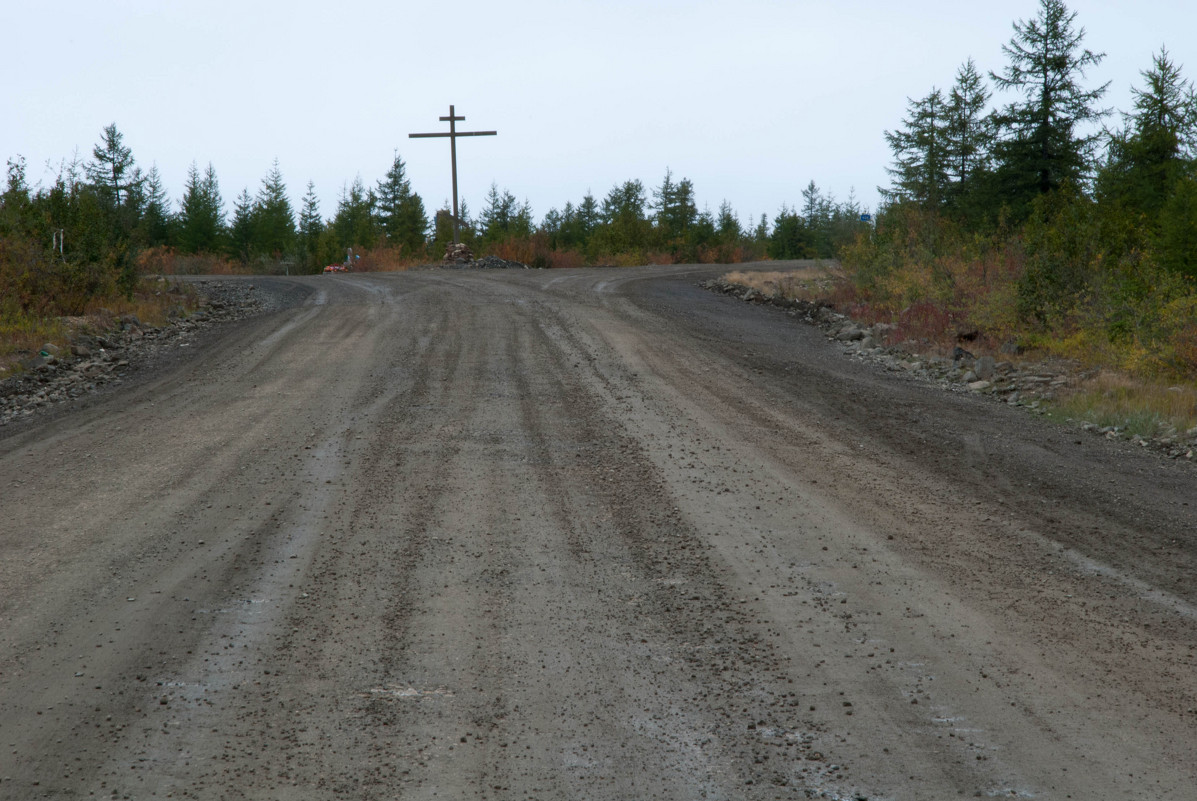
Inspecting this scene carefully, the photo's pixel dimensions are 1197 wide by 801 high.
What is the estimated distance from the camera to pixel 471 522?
5762mm

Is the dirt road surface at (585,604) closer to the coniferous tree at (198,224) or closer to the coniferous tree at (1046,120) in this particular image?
the coniferous tree at (1046,120)

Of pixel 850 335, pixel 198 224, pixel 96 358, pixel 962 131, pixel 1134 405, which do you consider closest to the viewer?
pixel 1134 405

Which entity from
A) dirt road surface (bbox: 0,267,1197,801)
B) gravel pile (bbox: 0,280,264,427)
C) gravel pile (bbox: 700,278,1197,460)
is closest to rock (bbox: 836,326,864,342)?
gravel pile (bbox: 700,278,1197,460)

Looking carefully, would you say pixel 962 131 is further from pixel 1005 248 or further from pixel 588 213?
pixel 588 213

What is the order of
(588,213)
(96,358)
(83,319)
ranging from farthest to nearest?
(588,213)
(83,319)
(96,358)

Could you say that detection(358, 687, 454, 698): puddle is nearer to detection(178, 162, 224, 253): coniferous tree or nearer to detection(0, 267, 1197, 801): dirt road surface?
detection(0, 267, 1197, 801): dirt road surface

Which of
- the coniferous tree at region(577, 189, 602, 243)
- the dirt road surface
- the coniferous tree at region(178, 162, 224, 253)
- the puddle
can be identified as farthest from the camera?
the coniferous tree at region(577, 189, 602, 243)

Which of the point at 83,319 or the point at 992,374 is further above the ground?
the point at 83,319

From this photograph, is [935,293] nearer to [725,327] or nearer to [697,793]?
[725,327]

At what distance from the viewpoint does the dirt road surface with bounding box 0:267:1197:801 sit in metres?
3.20

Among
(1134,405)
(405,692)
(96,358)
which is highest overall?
(96,358)

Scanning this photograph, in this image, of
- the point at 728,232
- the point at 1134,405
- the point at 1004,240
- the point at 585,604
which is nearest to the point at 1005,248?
the point at 1004,240

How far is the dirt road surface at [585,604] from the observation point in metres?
3.20

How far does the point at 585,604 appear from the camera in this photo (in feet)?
14.9
